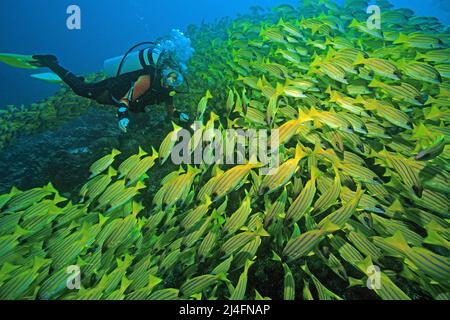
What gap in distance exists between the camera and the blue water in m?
38.6

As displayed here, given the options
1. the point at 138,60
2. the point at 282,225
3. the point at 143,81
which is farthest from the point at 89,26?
the point at 282,225

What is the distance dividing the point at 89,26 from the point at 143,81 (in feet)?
321

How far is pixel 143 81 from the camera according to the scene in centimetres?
514

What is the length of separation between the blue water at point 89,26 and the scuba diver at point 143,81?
31998 mm

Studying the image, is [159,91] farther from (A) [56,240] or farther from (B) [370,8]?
(B) [370,8]

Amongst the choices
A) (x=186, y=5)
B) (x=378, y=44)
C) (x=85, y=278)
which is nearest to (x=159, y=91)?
(x=85, y=278)

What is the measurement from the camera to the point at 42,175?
543 cm

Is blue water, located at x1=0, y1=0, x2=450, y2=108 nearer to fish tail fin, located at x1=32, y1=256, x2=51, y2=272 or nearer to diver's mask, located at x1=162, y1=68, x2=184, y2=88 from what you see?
diver's mask, located at x1=162, y1=68, x2=184, y2=88

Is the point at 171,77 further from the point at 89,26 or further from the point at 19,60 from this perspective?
the point at 89,26

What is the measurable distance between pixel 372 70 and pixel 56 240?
187 inches

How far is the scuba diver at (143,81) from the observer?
4992mm
